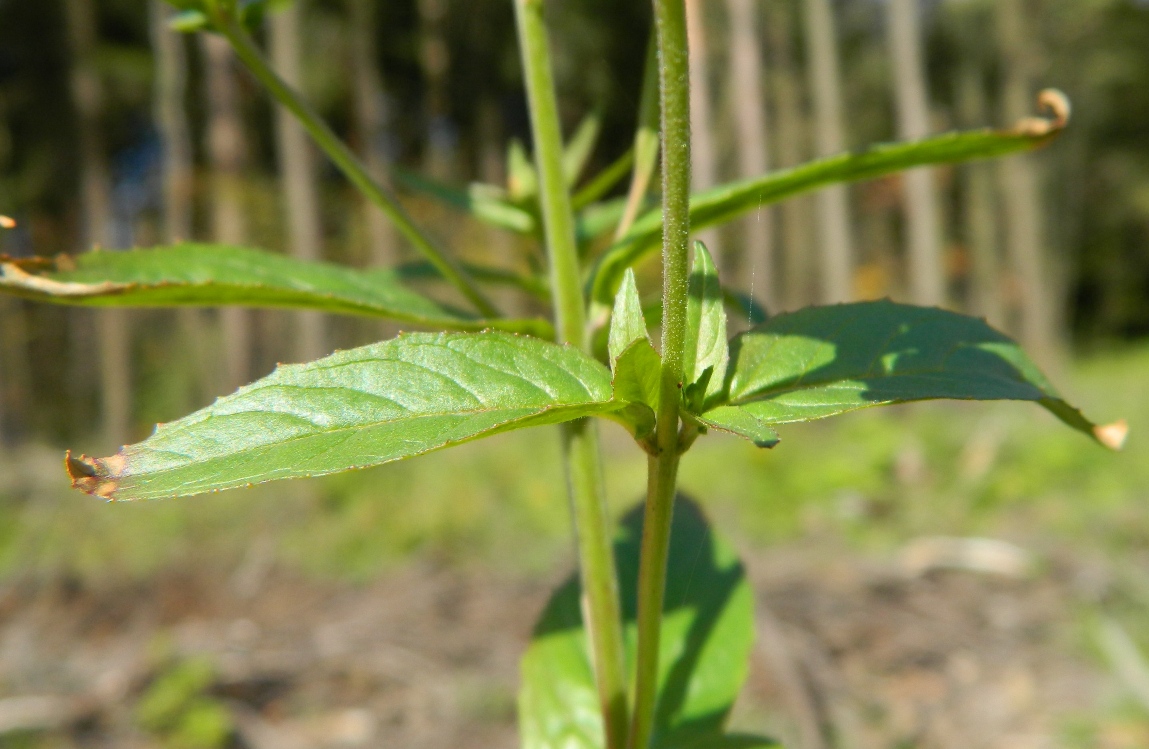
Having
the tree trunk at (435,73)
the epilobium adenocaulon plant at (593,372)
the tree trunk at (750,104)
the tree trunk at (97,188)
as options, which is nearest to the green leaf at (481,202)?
the epilobium adenocaulon plant at (593,372)

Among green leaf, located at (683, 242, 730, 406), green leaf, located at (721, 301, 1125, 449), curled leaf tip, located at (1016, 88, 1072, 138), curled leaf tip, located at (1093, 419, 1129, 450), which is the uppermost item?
curled leaf tip, located at (1016, 88, 1072, 138)

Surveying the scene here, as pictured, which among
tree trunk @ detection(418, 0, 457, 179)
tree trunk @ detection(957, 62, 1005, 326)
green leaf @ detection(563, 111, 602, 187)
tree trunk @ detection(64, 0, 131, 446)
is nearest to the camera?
green leaf @ detection(563, 111, 602, 187)

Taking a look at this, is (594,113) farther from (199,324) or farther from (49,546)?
(199,324)

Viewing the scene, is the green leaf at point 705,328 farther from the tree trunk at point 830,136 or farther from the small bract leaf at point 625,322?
the tree trunk at point 830,136

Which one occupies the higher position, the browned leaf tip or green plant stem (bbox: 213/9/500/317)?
green plant stem (bbox: 213/9/500/317)

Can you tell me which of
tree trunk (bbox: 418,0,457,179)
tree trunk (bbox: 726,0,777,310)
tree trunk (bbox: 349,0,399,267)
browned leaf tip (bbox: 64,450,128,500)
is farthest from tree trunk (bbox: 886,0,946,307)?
browned leaf tip (bbox: 64,450,128,500)

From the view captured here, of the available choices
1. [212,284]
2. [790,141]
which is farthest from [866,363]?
[790,141]

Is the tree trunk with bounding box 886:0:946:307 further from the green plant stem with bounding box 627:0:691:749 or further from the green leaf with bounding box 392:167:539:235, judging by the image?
the green plant stem with bounding box 627:0:691:749
